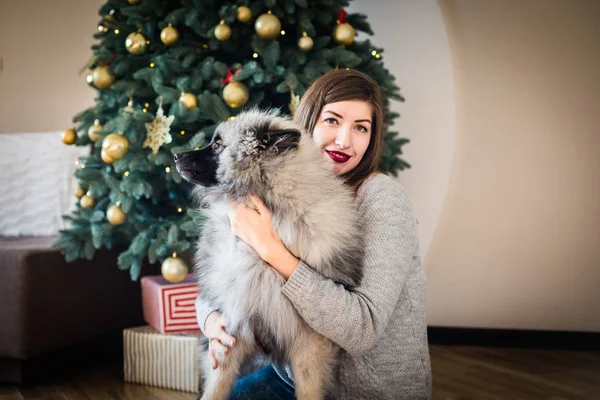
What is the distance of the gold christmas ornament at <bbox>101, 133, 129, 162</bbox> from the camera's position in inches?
90.2

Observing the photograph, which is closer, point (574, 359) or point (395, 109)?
point (574, 359)

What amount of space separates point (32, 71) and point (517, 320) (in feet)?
12.9

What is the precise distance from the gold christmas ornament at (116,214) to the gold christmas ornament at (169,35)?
2.65 feet

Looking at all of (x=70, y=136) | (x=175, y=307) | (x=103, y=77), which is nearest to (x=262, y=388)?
(x=175, y=307)

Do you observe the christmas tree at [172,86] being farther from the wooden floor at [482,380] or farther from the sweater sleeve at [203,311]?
the sweater sleeve at [203,311]

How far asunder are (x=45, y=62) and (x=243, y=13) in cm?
226

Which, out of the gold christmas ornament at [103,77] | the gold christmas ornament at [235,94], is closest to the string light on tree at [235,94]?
the gold christmas ornament at [235,94]

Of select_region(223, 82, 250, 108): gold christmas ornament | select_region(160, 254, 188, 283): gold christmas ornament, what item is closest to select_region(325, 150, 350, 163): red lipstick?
select_region(223, 82, 250, 108): gold christmas ornament

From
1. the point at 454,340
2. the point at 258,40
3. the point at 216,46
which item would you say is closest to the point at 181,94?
the point at 216,46

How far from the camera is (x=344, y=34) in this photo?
2.48 m

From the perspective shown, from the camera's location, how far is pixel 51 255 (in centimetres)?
254

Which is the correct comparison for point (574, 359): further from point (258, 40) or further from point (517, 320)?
A: point (258, 40)

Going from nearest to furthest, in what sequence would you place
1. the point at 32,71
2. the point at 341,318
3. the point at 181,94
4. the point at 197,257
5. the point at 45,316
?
the point at 341,318
the point at 197,257
the point at 181,94
the point at 45,316
the point at 32,71

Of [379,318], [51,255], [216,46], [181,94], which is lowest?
[51,255]
